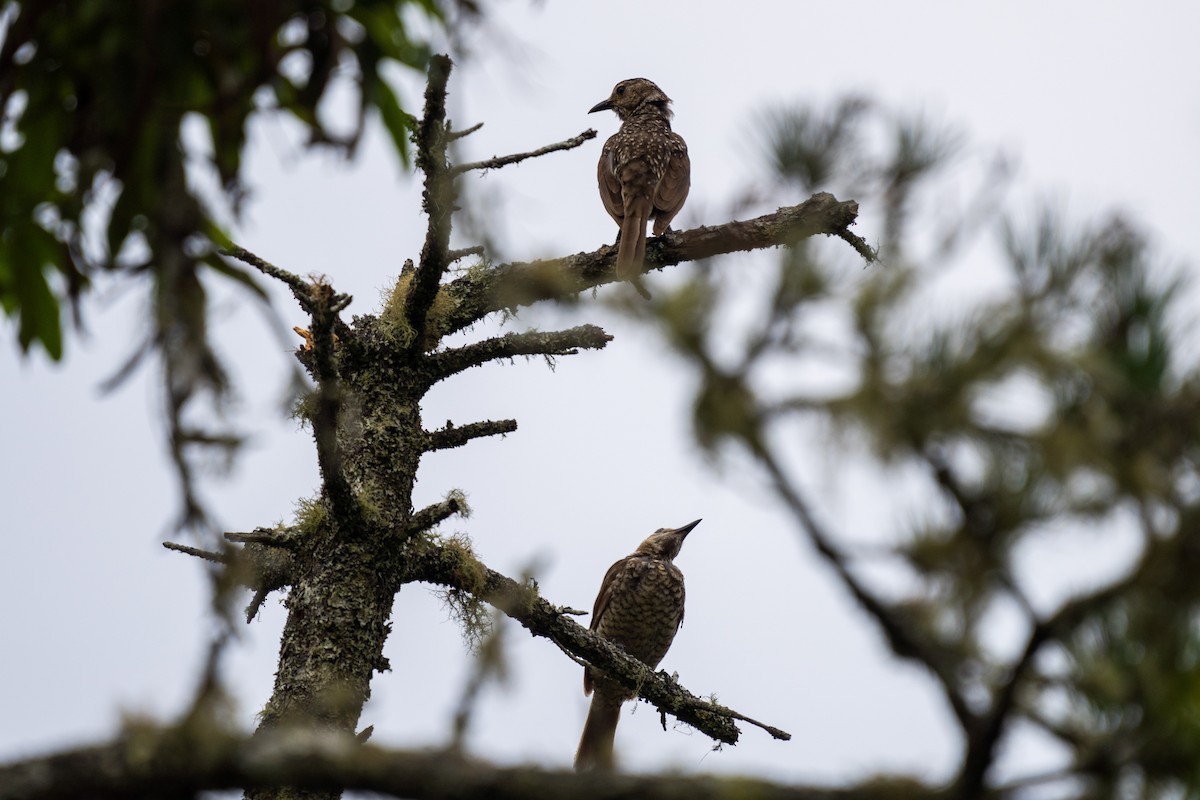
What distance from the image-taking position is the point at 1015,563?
5.18 feet

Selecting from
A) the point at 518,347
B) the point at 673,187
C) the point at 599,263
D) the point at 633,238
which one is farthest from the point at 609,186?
the point at 518,347

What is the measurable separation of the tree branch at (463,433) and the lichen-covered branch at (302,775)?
335 cm

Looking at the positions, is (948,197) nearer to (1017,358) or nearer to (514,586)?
(1017,358)

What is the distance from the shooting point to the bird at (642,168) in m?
6.64

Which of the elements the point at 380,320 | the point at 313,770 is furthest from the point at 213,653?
the point at 380,320

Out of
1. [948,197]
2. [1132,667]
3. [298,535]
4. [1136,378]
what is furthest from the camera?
[298,535]

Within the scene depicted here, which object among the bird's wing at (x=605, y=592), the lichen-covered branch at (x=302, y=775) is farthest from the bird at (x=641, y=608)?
the lichen-covered branch at (x=302, y=775)

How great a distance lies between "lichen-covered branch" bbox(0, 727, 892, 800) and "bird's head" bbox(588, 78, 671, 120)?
6654 millimetres

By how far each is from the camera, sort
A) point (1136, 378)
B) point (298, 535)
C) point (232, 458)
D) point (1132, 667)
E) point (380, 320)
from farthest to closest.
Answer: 1. point (380, 320)
2. point (298, 535)
3. point (232, 458)
4. point (1132, 667)
5. point (1136, 378)

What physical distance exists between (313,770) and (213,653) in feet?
0.88

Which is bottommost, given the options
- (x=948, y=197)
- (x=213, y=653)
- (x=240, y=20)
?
(x=213, y=653)

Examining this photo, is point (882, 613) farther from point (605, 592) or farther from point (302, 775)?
point (605, 592)

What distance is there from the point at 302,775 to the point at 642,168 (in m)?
5.57

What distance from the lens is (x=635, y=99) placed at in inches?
A: 325
